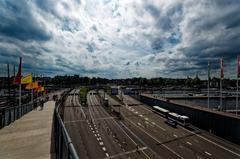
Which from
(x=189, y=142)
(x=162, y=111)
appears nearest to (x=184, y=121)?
(x=189, y=142)

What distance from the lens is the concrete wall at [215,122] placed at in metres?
34.9

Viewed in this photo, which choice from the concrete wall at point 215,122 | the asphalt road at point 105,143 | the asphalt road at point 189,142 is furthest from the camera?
the concrete wall at point 215,122

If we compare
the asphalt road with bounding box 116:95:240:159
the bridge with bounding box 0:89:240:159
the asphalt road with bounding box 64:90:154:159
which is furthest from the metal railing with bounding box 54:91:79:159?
the asphalt road with bounding box 116:95:240:159

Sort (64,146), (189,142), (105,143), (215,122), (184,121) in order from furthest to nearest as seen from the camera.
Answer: (184,121) < (215,122) < (189,142) < (105,143) < (64,146)

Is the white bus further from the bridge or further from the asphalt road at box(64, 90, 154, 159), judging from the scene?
the asphalt road at box(64, 90, 154, 159)

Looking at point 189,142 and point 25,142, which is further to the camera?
point 189,142

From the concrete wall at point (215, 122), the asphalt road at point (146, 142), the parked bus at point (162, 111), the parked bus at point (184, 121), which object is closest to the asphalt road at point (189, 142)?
the asphalt road at point (146, 142)

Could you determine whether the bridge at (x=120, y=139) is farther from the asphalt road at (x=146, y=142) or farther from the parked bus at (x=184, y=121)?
the parked bus at (x=184, y=121)

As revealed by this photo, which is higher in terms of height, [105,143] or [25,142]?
[25,142]

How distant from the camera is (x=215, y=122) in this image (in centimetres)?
4009

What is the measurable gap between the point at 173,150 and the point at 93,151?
14165 mm

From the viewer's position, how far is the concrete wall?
34906mm

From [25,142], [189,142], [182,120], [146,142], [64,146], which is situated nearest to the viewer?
[64,146]

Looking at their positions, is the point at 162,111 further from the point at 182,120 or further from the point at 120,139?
the point at 120,139
